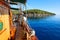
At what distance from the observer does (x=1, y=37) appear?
456cm

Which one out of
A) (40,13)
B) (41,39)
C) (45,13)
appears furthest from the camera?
(45,13)

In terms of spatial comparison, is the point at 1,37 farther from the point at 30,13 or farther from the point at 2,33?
the point at 30,13

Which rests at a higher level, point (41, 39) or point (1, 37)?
point (1, 37)

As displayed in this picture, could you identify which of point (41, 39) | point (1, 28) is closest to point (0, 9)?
point (1, 28)

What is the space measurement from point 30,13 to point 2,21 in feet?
530

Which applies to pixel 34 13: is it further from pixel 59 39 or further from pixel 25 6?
pixel 25 6

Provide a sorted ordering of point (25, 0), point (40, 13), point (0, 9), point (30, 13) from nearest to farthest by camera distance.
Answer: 1. point (0, 9)
2. point (25, 0)
3. point (30, 13)
4. point (40, 13)

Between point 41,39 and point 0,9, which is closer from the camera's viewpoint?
point 0,9

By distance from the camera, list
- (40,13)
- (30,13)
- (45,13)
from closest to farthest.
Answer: (30,13), (40,13), (45,13)

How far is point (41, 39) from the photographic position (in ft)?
81.8

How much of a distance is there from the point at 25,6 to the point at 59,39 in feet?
62.7

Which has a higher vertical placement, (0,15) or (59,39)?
(0,15)

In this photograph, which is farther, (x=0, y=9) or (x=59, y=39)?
(x=59, y=39)

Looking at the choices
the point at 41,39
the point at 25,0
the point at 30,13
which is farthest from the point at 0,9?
the point at 30,13
